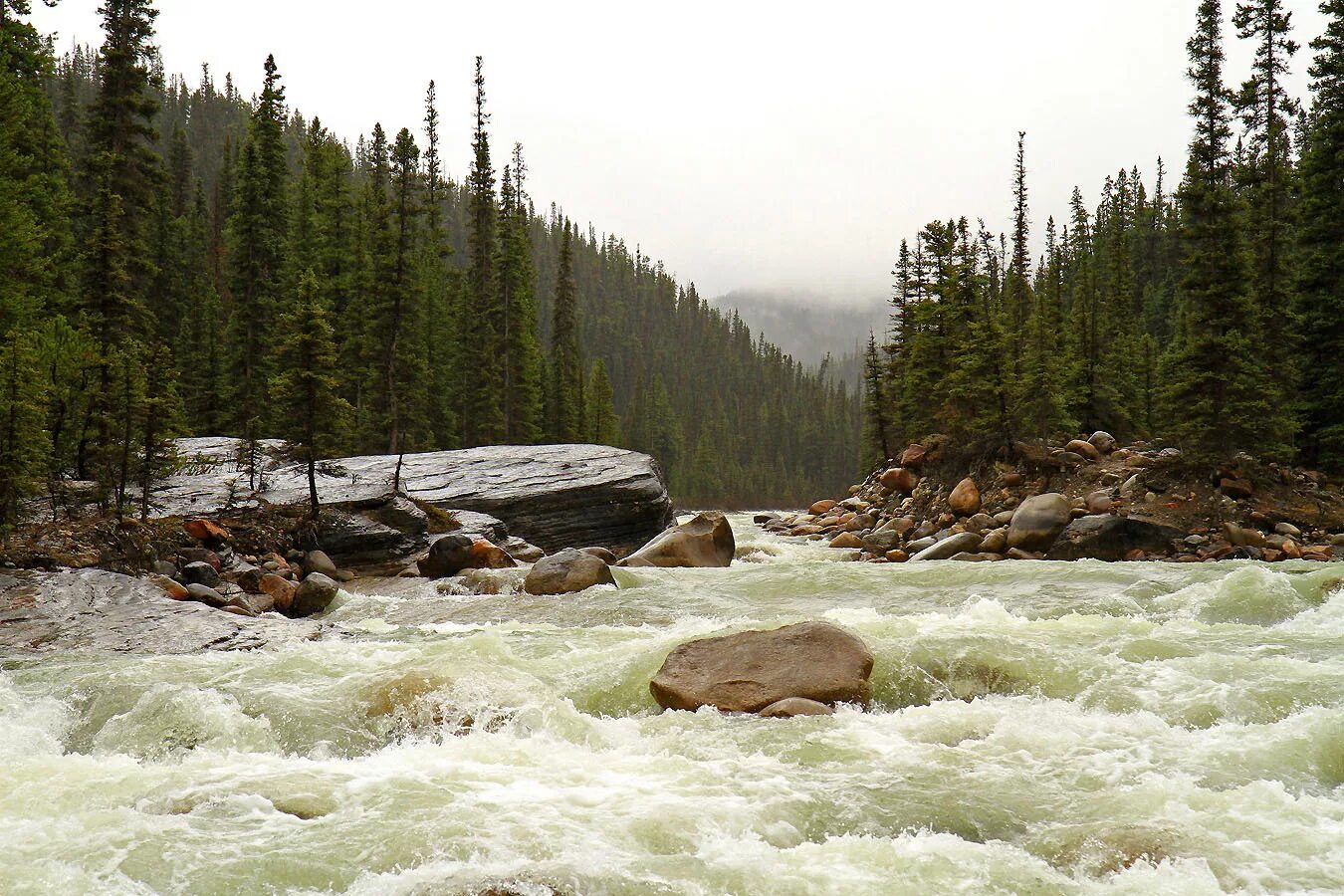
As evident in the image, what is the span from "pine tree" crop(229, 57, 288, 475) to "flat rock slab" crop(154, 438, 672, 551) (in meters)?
13.7

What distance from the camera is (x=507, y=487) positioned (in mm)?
23766

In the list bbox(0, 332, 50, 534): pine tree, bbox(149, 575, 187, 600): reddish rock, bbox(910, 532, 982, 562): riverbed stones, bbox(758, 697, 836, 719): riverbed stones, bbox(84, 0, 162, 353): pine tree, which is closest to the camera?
bbox(758, 697, 836, 719): riverbed stones

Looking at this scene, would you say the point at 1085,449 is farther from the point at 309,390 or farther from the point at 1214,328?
the point at 309,390

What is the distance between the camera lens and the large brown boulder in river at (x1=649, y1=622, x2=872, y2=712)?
25.5 ft

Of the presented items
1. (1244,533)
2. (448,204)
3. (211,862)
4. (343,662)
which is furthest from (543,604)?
(448,204)

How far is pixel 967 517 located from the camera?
2625cm

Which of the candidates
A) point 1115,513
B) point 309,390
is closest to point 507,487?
point 309,390

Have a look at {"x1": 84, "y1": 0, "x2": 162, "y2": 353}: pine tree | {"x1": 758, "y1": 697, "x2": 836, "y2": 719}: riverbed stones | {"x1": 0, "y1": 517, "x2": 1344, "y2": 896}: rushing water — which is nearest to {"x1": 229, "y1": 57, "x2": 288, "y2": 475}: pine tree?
{"x1": 84, "y1": 0, "x2": 162, "y2": 353}: pine tree

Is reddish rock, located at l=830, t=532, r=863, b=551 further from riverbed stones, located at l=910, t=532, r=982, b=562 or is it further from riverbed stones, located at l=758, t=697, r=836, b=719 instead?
riverbed stones, located at l=758, t=697, r=836, b=719

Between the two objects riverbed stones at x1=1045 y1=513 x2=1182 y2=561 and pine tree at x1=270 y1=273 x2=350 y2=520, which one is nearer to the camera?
pine tree at x1=270 y1=273 x2=350 y2=520

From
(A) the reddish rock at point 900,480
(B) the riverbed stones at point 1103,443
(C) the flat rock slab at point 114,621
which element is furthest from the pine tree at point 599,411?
(C) the flat rock slab at point 114,621

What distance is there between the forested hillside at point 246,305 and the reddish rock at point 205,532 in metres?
1.18

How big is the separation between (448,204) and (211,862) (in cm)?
15707

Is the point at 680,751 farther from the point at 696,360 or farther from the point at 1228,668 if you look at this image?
the point at 696,360
